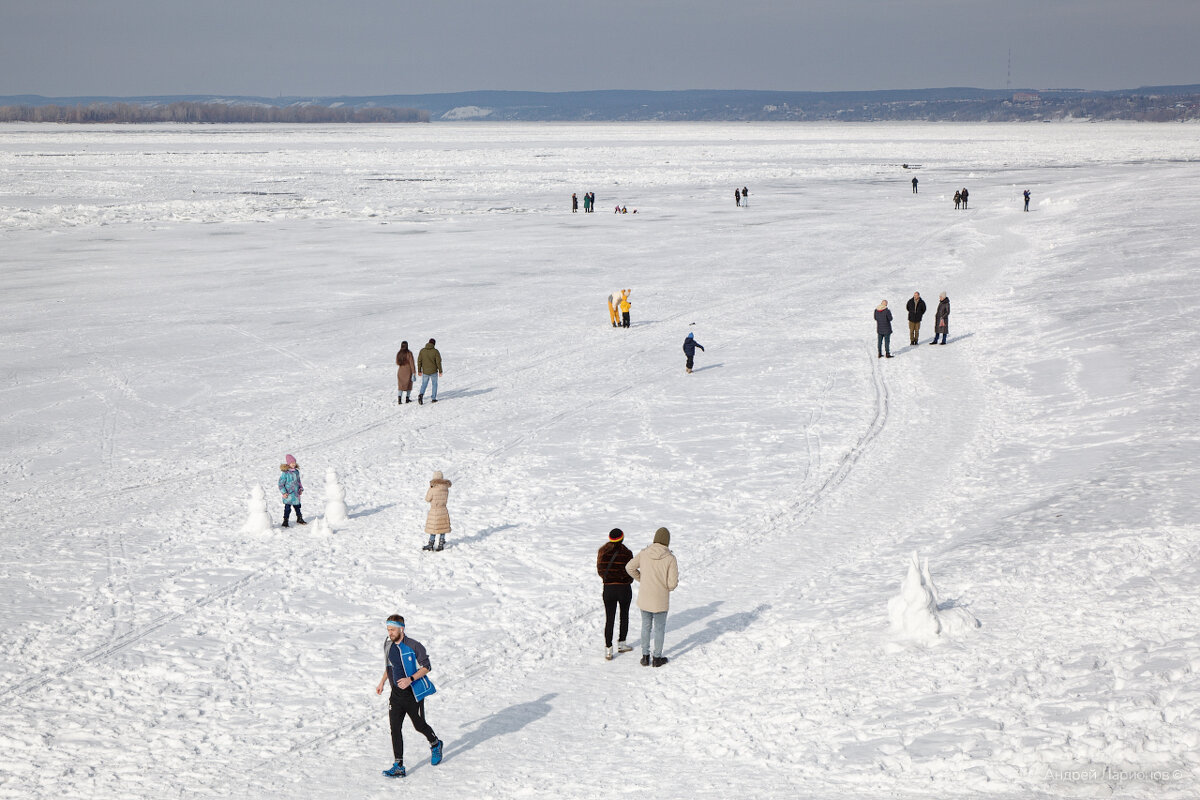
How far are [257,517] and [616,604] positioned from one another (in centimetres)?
590

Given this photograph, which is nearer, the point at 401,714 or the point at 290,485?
the point at 401,714

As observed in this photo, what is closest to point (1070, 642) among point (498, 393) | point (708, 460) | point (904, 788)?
point (904, 788)

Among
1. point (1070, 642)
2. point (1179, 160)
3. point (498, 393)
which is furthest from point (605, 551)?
point (1179, 160)

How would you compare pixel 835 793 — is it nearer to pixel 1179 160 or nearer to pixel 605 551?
pixel 605 551

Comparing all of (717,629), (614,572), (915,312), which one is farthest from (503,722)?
(915,312)

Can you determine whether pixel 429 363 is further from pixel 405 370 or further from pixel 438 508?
pixel 438 508

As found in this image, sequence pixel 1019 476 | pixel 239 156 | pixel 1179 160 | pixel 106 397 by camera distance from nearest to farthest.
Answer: pixel 1019 476, pixel 106 397, pixel 1179 160, pixel 239 156

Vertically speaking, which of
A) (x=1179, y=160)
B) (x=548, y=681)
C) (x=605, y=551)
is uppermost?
(x=1179, y=160)

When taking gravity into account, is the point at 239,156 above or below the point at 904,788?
above

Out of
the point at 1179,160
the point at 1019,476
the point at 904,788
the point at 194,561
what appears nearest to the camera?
the point at 904,788

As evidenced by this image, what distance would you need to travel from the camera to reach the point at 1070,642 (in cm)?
959

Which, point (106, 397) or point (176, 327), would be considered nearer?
point (106, 397)

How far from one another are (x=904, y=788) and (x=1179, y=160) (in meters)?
91.7

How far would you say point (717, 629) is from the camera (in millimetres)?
11078
